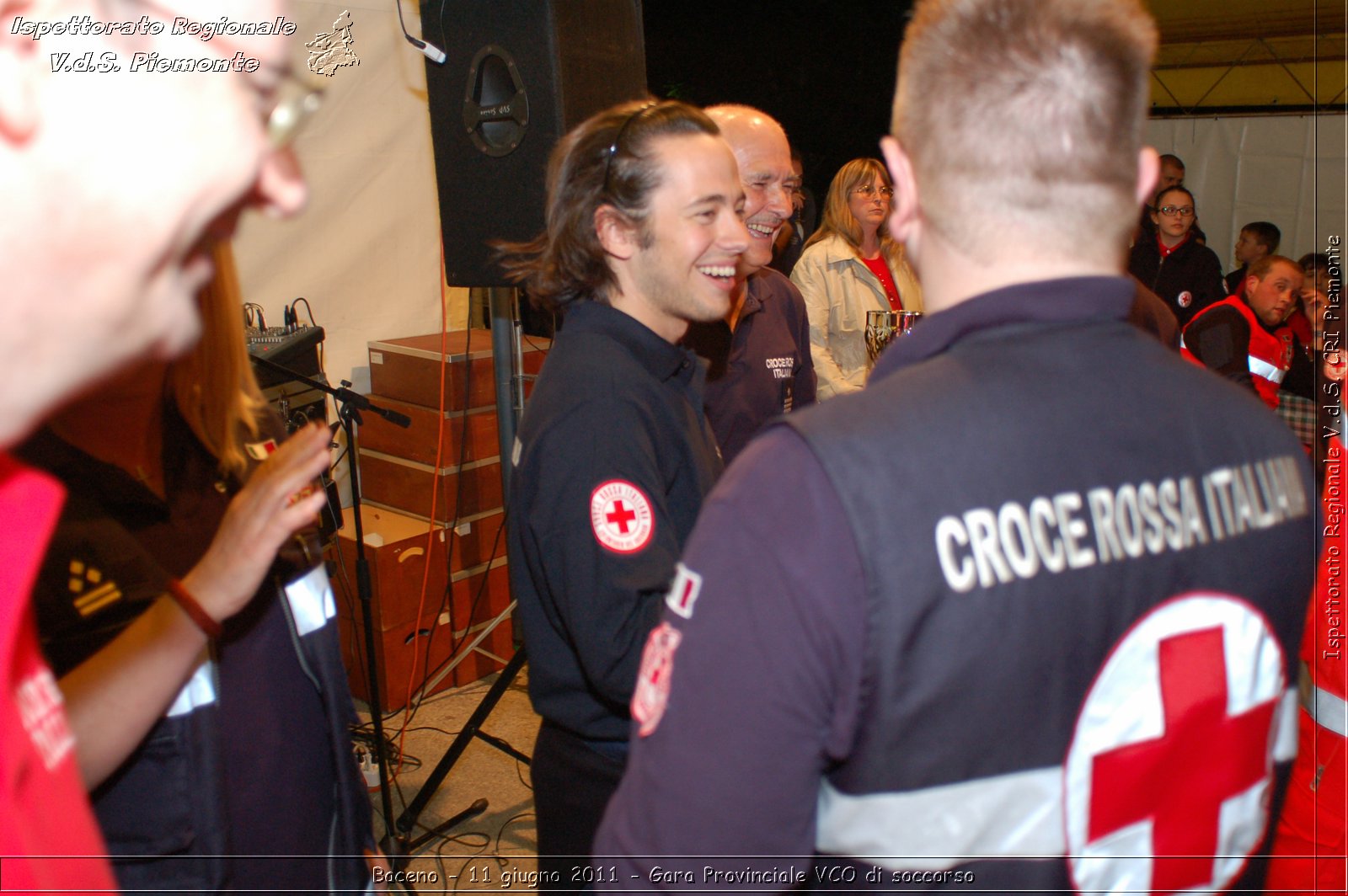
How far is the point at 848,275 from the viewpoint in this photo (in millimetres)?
4566

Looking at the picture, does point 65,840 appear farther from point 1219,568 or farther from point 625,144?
point 625,144

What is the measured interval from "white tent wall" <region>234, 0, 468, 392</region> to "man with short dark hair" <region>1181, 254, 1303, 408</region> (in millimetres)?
3519

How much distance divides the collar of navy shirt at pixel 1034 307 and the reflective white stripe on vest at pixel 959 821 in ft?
1.41

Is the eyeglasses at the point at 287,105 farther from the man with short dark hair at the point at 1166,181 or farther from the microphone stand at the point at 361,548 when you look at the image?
the man with short dark hair at the point at 1166,181

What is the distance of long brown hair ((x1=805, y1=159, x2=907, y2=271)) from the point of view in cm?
470

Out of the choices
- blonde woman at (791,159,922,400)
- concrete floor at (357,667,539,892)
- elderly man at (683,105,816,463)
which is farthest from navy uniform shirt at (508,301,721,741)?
blonde woman at (791,159,922,400)

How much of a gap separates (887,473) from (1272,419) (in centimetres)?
51

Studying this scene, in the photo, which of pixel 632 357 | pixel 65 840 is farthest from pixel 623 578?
pixel 65 840

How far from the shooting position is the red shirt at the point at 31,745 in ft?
2.03

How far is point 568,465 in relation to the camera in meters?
1.57

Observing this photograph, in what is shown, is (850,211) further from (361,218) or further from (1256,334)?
(361,218)

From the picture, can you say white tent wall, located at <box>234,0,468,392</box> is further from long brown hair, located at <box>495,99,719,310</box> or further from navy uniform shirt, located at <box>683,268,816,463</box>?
long brown hair, located at <box>495,99,719,310</box>

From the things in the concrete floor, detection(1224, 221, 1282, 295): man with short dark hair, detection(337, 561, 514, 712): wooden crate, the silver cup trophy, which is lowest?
the concrete floor

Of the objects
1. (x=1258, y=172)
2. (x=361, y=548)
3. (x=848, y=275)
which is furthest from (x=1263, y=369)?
(x=1258, y=172)
